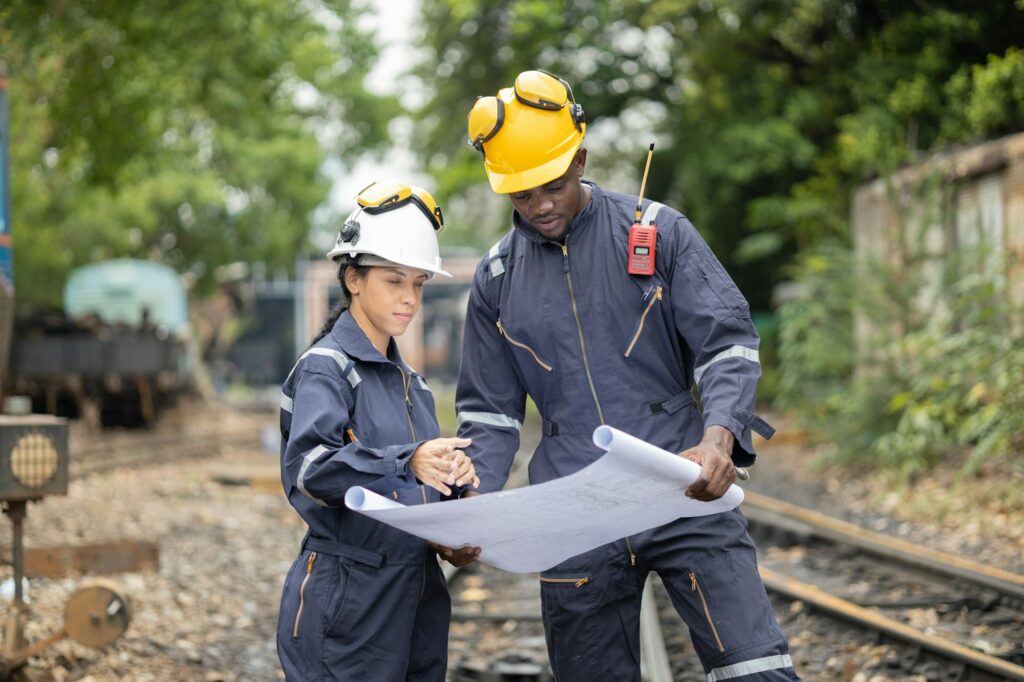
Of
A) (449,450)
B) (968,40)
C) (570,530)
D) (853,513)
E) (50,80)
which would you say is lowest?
(853,513)

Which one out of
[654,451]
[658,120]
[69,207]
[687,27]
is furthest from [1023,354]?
[69,207]

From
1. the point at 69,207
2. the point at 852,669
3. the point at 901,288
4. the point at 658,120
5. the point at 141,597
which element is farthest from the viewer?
the point at 658,120

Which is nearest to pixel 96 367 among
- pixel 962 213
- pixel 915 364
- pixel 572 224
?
pixel 915 364

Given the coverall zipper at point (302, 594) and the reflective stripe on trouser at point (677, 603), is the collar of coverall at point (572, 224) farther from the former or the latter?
the coverall zipper at point (302, 594)

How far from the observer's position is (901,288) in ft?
38.3

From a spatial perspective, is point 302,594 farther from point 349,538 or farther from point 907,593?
point 907,593

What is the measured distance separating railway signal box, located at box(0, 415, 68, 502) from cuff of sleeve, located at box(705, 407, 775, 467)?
2911mm

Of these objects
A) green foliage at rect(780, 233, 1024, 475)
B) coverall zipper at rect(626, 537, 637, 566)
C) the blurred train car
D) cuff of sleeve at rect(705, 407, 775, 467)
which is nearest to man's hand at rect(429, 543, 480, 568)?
coverall zipper at rect(626, 537, 637, 566)

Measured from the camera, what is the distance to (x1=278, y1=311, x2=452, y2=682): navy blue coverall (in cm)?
276

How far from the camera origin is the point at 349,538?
9.62 ft

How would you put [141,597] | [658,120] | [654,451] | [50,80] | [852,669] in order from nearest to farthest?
[654,451] → [852,669] → [141,597] → [50,80] → [658,120]

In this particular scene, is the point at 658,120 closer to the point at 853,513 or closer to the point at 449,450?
the point at 853,513

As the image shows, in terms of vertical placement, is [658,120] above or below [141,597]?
above

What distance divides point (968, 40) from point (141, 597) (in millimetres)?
13385
